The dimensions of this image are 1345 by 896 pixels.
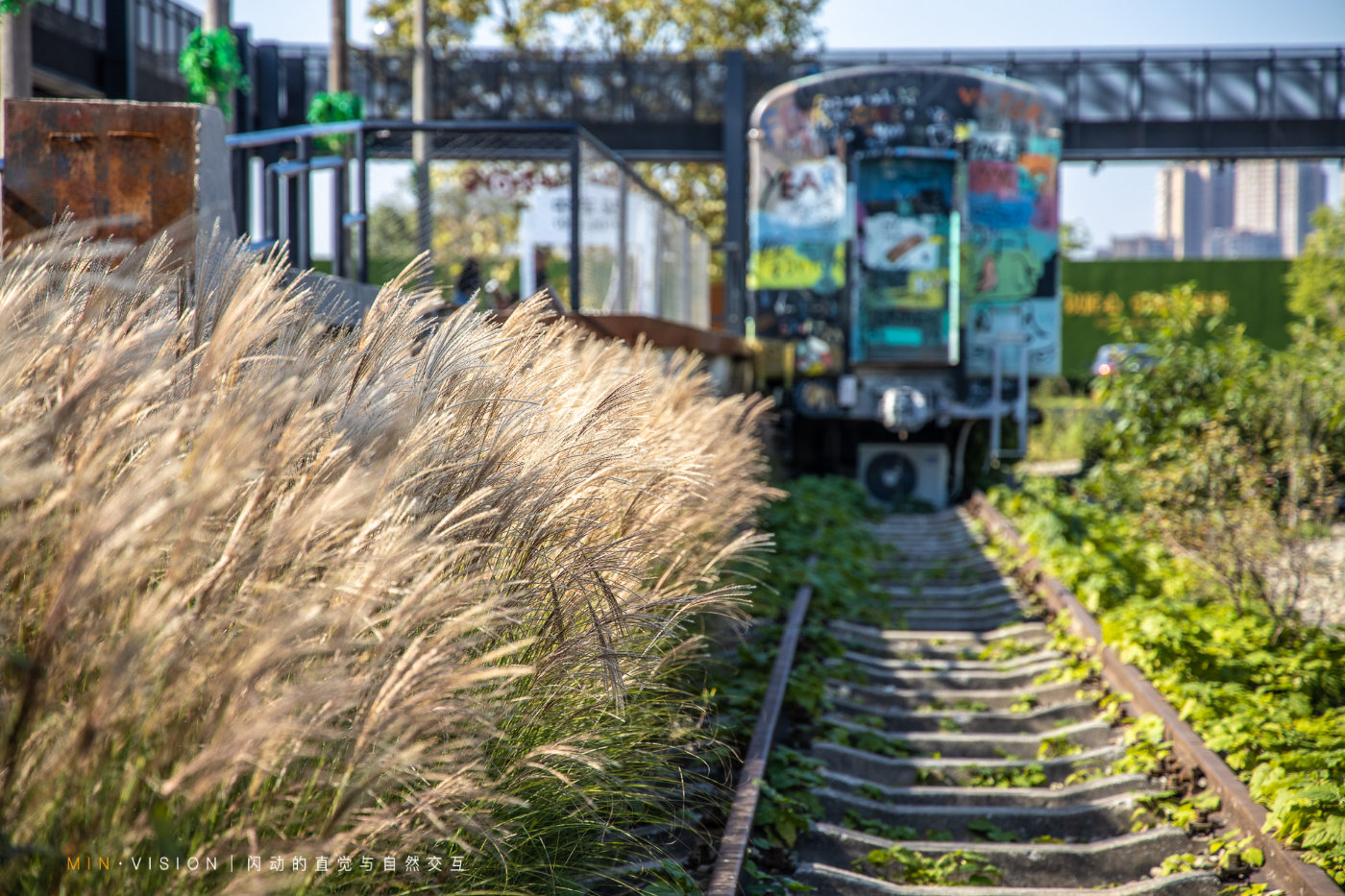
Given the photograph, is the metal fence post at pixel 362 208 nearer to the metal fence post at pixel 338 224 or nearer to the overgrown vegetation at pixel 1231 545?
the metal fence post at pixel 338 224

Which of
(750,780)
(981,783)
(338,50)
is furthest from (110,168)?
(338,50)

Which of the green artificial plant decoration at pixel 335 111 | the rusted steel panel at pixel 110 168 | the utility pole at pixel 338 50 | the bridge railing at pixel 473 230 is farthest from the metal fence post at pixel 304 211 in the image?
the utility pole at pixel 338 50

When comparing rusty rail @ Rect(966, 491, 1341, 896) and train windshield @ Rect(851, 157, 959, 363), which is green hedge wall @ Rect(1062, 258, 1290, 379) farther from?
rusty rail @ Rect(966, 491, 1341, 896)

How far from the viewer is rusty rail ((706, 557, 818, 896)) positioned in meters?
3.06

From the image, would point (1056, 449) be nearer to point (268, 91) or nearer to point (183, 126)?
point (268, 91)

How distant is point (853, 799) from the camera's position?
4.22m

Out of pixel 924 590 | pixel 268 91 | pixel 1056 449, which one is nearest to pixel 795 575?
pixel 924 590

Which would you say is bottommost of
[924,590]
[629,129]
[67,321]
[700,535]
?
[924,590]

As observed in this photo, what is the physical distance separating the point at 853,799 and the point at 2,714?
129 inches

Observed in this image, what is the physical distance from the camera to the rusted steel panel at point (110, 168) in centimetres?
412

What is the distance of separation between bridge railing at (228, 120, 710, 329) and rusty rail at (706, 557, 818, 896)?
231 cm

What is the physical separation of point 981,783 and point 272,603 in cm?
357

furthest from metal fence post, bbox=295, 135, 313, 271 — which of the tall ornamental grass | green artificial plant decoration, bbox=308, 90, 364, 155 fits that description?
the tall ornamental grass

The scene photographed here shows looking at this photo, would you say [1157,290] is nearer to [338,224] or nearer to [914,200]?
[914,200]
